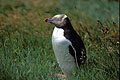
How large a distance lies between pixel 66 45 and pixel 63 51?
0.27 ft

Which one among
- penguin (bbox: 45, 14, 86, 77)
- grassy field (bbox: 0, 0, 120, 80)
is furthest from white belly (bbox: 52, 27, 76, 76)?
grassy field (bbox: 0, 0, 120, 80)

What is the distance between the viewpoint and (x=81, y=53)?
4.47 metres

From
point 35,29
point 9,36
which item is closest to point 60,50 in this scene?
point 9,36

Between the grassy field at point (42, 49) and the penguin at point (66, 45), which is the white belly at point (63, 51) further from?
the grassy field at point (42, 49)

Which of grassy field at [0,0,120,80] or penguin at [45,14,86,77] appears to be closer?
grassy field at [0,0,120,80]

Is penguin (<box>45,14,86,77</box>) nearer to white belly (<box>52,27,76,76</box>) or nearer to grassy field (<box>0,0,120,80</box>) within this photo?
white belly (<box>52,27,76,76</box>)

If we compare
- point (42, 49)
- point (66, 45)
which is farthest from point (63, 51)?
point (42, 49)

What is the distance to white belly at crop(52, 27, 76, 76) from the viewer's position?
4246 millimetres

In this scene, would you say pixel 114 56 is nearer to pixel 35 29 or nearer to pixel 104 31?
pixel 104 31

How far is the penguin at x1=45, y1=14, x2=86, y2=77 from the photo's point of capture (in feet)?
14.0

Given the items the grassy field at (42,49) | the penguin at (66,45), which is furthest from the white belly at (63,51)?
the grassy field at (42,49)

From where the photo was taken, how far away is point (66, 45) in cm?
428

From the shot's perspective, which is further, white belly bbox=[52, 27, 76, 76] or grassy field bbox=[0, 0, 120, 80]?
white belly bbox=[52, 27, 76, 76]

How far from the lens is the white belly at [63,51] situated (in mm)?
4246
